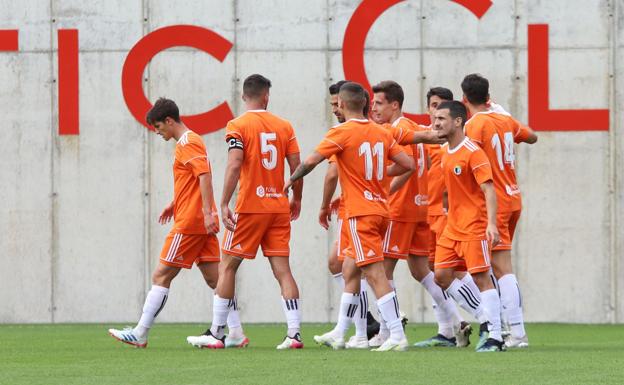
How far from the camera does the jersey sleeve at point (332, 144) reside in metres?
9.80

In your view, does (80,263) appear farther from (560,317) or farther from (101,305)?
(560,317)

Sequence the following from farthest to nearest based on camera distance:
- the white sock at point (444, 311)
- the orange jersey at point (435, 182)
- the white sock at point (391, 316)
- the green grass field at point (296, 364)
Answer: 1. the orange jersey at point (435, 182)
2. the white sock at point (444, 311)
3. the white sock at point (391, 316)
4. the green grass field at point (296, 364)

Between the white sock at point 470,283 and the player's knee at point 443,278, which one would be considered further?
the white sock at point 470,283

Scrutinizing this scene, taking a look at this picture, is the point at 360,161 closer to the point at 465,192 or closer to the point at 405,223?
the point at 465,192

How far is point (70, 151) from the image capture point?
1534 centimetres

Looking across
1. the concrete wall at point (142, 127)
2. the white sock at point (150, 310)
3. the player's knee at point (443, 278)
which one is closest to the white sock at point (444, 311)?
the player's knee at point (443, 278)

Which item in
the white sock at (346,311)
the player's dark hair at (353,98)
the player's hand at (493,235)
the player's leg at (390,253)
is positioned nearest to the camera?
the player's hand at (493,235)

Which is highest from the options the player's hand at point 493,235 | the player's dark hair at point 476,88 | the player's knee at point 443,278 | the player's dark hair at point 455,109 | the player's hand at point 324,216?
the player's dark hair at point 476,88

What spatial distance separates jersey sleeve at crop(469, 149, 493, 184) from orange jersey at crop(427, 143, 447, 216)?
1.65m

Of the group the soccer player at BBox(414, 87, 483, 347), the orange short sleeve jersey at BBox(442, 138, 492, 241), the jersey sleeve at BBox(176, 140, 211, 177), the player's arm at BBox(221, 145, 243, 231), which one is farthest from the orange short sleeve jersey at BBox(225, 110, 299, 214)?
the orange short sleeve jersey at BBox(442, 138, 492, 241)

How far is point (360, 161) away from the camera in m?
9.93

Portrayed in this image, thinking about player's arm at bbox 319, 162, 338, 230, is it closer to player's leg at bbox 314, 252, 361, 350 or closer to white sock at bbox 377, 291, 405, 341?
player's leg at bbox 314, 252, 361, 350

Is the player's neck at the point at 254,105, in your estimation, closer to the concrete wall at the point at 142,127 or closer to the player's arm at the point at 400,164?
the player's arm at the point at 400,164

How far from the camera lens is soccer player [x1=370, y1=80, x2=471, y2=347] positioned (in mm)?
10922
